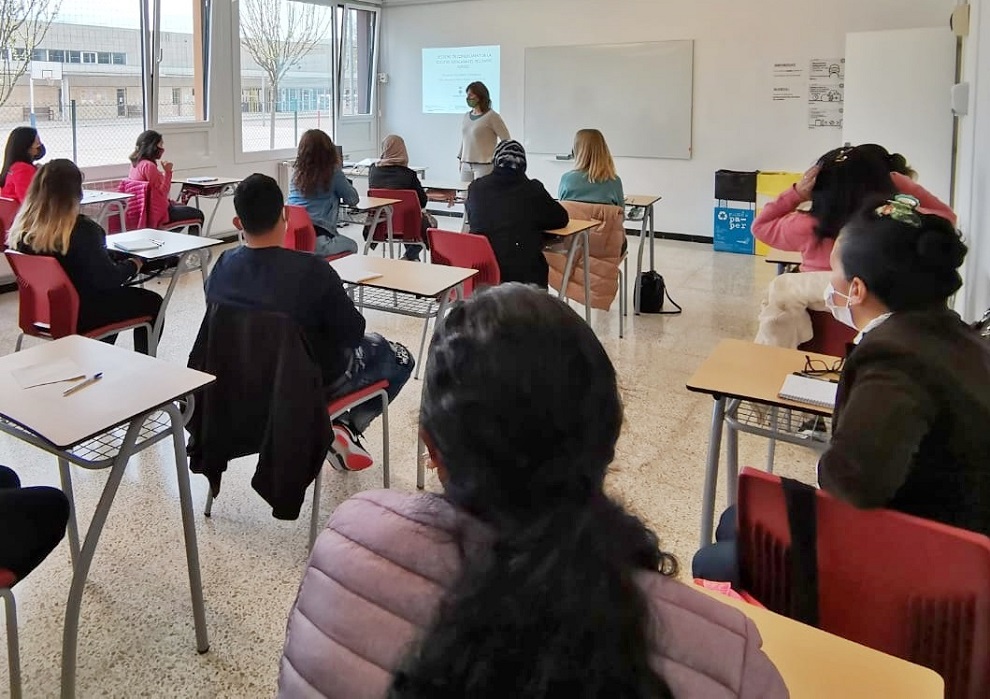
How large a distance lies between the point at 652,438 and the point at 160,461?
2.07m

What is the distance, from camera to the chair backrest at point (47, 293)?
3.00 m

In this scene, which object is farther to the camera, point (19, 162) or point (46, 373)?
point (19, 162)

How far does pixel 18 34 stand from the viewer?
586 cm

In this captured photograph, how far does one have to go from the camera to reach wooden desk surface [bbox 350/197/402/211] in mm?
5160

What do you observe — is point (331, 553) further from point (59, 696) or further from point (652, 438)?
point (652, 438)

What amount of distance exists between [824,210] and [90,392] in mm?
2701

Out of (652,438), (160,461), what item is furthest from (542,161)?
(160,461)

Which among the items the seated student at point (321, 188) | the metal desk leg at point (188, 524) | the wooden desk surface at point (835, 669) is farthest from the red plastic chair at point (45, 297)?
the wooden desk surface at point (835, 669)

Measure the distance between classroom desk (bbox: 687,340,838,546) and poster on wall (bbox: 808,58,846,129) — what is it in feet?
18.9

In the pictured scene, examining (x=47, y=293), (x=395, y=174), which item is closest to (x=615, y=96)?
(x=395, y=174)

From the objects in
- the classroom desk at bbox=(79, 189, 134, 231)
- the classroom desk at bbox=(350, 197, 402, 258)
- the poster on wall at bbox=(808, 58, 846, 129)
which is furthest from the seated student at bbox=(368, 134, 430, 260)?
the poster on wall at bbox=(808, 58, 846, 129)

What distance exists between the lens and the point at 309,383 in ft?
7.23

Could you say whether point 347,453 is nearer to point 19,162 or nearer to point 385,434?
point 385,434

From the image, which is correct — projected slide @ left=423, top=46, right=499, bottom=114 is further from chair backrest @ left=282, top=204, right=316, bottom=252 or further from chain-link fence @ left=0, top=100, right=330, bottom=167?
chair backrest @ left=282, top=204, right=316, bottom=252
